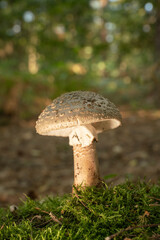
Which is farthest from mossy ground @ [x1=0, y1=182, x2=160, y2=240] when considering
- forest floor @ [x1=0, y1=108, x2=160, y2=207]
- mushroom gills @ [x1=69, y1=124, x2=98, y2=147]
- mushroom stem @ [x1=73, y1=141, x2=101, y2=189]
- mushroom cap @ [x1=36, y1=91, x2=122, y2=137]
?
forest floor @ [x1=0, y1=108, x2=160, y2=207]

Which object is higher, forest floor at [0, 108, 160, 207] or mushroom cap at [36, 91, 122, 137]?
mushroom cap at [36, 91, 122, 137]

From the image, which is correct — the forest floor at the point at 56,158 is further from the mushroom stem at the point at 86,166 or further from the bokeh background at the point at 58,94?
the mushroom stem at the point at 86,166

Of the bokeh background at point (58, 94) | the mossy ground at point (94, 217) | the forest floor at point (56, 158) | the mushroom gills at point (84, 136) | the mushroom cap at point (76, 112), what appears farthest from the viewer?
the bokeh background at point (58, 94)

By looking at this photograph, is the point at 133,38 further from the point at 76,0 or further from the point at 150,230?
the point at 150,230

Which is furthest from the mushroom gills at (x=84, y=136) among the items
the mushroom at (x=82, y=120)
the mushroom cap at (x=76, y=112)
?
the mushroom cap at (x=76, y=112)

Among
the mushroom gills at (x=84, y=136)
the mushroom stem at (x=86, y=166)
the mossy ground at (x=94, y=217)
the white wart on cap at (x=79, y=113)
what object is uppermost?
the white wart on cap at (x=79, y=113)

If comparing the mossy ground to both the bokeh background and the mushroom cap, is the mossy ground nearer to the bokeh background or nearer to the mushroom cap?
the bokeh background
